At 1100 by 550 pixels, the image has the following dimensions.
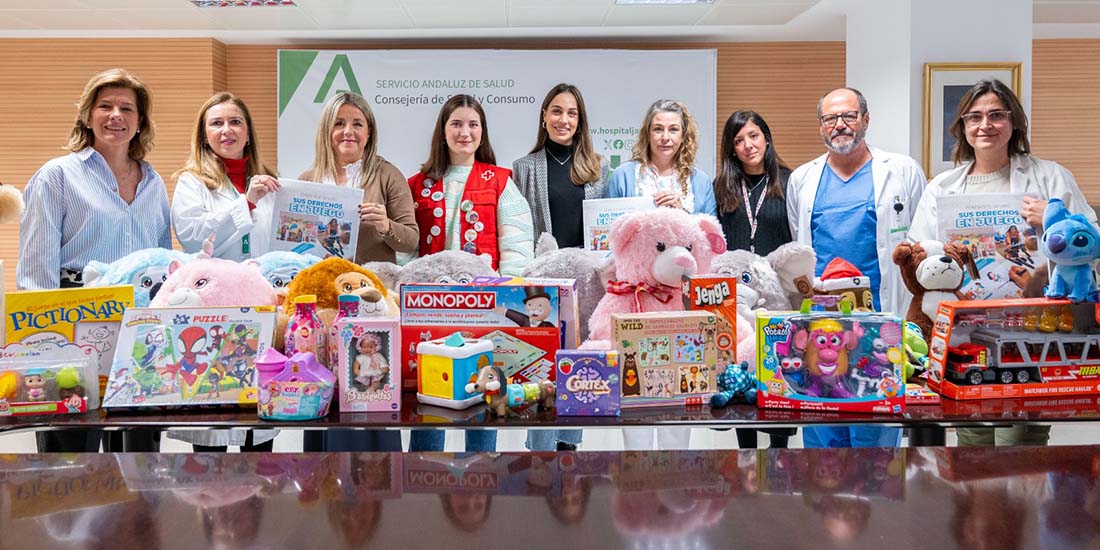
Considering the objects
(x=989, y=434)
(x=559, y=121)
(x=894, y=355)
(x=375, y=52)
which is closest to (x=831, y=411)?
(x=894, y=355)

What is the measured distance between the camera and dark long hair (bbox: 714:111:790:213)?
3285 millimetres

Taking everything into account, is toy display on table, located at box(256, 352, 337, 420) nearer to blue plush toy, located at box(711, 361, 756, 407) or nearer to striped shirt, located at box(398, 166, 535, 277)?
blue plush toy, located at box(711, 361, 756, 407)

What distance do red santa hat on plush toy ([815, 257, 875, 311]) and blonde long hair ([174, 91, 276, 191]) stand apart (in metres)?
2.10

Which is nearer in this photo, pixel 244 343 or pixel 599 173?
pixel 244 343

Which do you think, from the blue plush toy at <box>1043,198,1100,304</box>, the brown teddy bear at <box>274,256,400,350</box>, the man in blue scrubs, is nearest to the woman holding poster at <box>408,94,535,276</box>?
the man in blue scrubs

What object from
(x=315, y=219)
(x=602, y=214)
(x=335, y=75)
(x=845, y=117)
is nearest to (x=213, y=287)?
(x=315, y=219)

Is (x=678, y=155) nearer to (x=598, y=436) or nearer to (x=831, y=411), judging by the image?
(x=598, y=436)

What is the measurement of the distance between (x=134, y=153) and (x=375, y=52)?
4.58m

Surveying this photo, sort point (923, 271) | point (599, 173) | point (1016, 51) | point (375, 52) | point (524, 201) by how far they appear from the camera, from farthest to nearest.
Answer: point (375, 52) < point (1016, 51) < point (599, 173) < point (524, 201) < point (923, 271)

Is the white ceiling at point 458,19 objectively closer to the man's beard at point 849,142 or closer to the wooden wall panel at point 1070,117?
the wooden wall panel at point 1070,117

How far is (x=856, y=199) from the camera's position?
10.3ft

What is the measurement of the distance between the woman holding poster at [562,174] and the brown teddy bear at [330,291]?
163cm

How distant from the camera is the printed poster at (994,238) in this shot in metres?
2.15

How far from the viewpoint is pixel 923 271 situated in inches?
77.0
